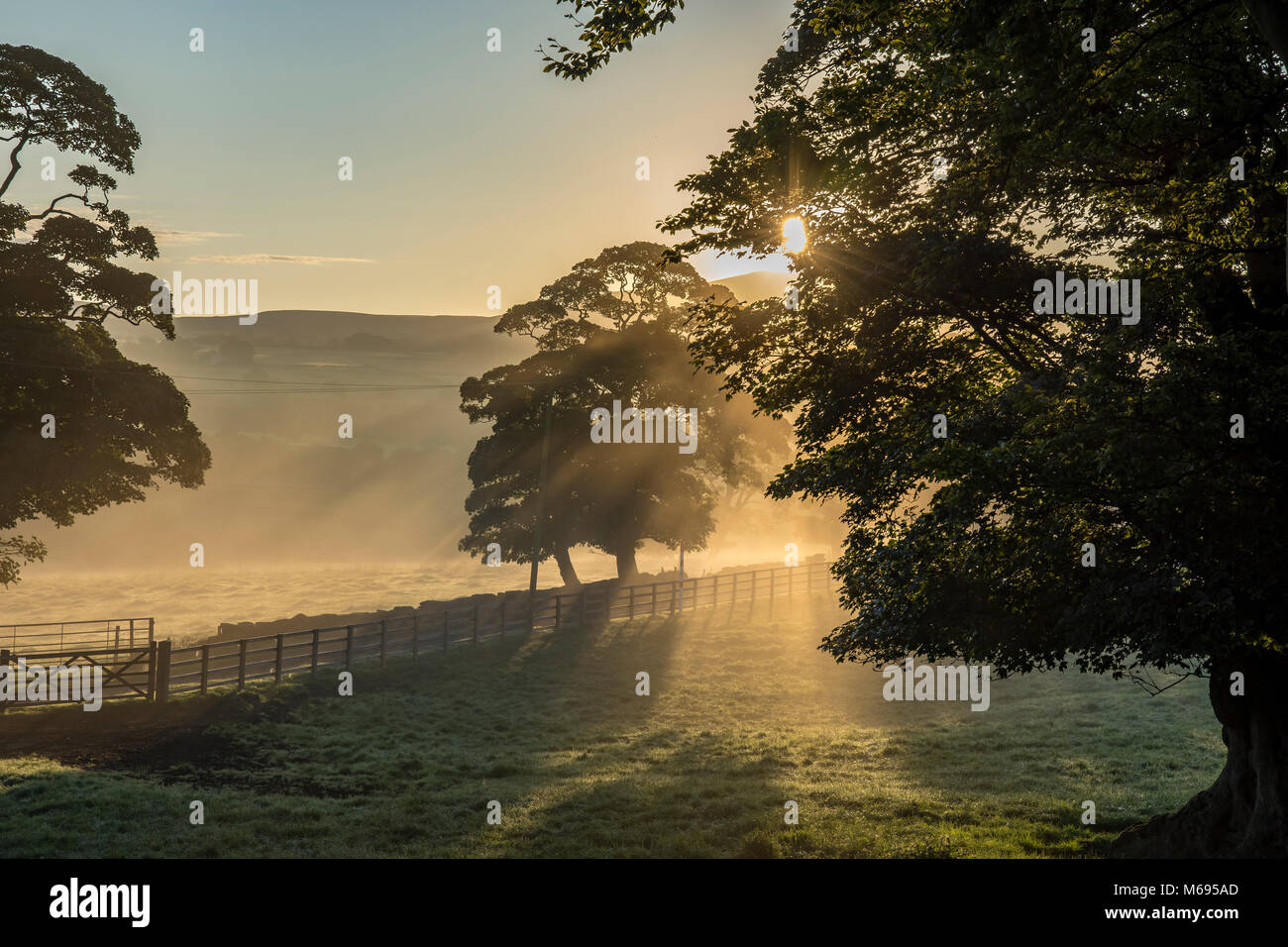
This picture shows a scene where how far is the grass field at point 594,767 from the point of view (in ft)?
37.2

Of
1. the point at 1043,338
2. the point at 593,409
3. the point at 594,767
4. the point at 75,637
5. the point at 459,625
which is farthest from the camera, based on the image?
the point at 593,409

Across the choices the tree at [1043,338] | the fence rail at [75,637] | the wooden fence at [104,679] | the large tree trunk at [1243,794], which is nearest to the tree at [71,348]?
the wooden fence at [104,679]

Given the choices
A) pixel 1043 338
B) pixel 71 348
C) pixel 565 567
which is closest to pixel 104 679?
pixel 71 348

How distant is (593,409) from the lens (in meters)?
37.0

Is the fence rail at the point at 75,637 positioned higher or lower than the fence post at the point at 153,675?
lower

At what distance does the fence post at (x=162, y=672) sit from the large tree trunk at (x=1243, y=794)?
718 inches

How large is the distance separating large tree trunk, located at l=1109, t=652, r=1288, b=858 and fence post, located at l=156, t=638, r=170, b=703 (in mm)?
18230

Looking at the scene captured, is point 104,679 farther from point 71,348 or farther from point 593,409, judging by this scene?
point 593,409

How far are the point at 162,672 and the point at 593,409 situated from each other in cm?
2060

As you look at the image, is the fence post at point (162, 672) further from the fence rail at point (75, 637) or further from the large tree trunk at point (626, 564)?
the large tree trunk at point (626, 564)

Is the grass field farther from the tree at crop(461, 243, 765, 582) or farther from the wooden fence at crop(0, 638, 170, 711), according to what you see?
the tree at crop(461, 243, 765, 582)

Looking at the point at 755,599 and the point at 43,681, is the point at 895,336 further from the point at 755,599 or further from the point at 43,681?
the point at 755,599

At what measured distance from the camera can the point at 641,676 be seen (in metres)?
26.6

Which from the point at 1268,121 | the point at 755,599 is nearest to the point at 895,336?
the point at 1268,121
